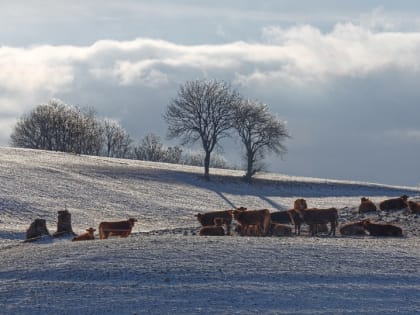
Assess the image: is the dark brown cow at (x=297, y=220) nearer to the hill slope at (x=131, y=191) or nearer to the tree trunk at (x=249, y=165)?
the hill slope at (x=131, y=191)

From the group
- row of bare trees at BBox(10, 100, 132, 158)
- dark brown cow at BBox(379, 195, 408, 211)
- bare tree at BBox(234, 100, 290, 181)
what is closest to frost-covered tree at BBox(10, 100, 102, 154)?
row of bare trees at BBox(10, 100, 132, 158)

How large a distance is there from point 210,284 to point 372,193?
59885 millimetres

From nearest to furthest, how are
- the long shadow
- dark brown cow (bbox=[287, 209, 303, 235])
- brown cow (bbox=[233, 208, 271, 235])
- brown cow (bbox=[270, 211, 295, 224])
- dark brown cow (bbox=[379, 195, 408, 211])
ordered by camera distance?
brown cow (bbox=[233, 208, 271, 235]) → dark brown cow (bbox=[287, 209, 303, 235]) → brown cow (bbox=[270, 211, 295, 224]) → dark brown cow (bbox=[379, 195, 408, 211]) → the long shadow

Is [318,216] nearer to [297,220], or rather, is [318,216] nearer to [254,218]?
[297,220]

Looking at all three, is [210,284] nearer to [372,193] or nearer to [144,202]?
[144,202]

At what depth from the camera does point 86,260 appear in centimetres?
2000

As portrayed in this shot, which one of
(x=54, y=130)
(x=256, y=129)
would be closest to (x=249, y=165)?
(x=256, y=129)

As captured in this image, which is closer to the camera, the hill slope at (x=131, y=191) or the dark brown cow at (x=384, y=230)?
the dark brown cow at (x=384, y=230)

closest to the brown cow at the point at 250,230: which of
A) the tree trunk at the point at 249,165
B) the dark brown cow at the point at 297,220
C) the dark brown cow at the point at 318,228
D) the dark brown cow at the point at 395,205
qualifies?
the dark brown cow at the point at 297,220

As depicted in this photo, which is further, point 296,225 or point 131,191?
point 131,191

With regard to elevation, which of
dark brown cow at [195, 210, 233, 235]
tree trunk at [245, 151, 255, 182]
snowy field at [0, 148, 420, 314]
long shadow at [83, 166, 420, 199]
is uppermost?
tree trunk at [245, 151, 255, 182]

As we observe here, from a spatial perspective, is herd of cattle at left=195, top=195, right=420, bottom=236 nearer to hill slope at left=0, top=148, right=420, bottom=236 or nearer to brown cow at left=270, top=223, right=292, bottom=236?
brown cow at left=270, top=223, right=292, bottom=236

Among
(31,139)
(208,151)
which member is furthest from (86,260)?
(31,139)

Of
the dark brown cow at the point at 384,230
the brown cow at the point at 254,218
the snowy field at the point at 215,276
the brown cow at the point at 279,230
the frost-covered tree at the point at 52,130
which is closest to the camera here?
the snowy field at the point at 215,276
